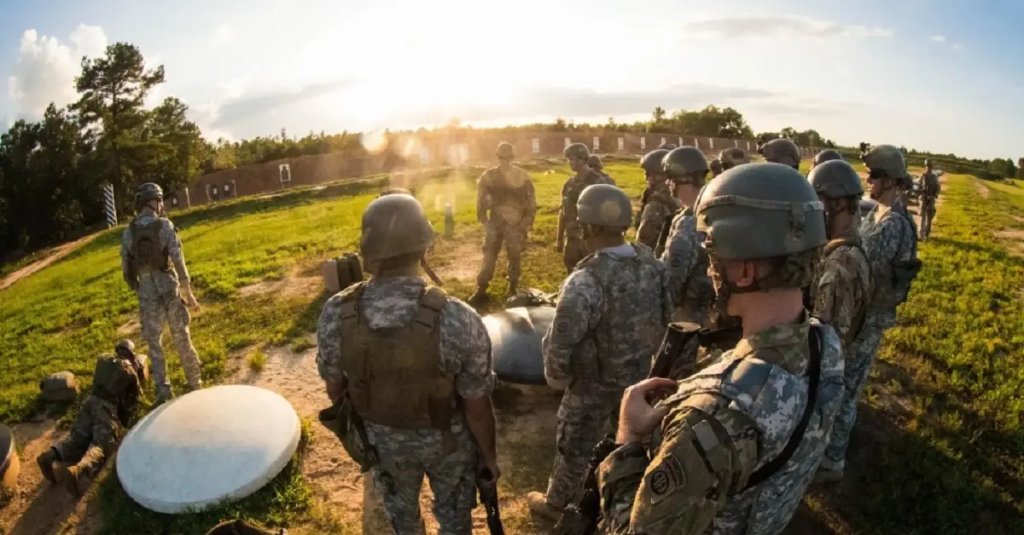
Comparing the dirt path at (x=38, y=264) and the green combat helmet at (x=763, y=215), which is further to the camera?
the dirt path at (x=38, y=264)

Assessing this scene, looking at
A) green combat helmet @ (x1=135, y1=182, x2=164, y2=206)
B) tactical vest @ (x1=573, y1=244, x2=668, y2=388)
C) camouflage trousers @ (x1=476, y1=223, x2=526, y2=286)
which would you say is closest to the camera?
tactical vest @ (x1=573, y1=244, x2=668, y2=388)

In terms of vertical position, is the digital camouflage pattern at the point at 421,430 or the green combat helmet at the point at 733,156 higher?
the green combat helmet at the point at 733,156

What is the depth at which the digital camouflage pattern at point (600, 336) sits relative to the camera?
4199mm

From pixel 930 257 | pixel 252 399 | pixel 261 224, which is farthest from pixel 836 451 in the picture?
pixel 261 224

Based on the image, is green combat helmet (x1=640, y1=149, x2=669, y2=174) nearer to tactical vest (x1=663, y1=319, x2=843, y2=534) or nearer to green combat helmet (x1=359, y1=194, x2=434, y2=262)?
green combat helmet (x1=359, y1=194, x2=434, y2=262)

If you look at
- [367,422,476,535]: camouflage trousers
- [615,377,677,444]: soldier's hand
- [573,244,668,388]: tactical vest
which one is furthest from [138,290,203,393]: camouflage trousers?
[615,377,677,444]: soldier's hand

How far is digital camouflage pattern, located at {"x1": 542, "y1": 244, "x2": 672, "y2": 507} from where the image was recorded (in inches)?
165

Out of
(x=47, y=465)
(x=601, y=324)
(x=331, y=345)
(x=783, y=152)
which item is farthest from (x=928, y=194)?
(x=47, y=465)

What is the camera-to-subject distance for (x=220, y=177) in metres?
40.5

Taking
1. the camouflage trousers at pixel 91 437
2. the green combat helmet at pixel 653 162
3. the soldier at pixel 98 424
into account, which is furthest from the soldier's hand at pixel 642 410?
the camouflage trousers at pixel 91 437

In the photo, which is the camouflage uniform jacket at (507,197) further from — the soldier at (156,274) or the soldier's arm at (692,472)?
the soldier's arm at (692,472)

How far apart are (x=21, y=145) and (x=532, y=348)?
47232 mm

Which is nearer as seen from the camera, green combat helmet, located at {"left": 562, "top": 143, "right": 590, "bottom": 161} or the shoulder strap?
the shoulder strap

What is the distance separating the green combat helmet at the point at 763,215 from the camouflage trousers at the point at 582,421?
2.50 meters
